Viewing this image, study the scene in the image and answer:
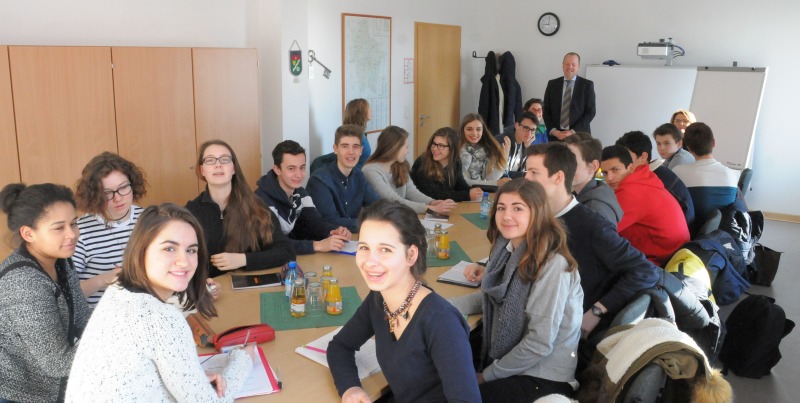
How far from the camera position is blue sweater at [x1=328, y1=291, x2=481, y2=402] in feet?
6.50

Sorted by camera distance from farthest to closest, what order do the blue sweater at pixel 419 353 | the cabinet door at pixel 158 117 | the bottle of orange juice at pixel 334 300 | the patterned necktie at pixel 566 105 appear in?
the patterned necktie at pixel 566 105
the cabinet door at pixel 158 117
the bottle of orange juice at pixel 334 300
the blue sweater at pixel 419 353

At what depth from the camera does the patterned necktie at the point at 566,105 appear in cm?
838

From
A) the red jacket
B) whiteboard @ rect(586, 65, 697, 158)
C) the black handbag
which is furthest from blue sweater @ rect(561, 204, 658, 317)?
whiteboard @ rect(586, 65, 697, 158)

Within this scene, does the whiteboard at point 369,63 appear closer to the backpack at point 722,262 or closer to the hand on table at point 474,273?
the backpack at point 722,262

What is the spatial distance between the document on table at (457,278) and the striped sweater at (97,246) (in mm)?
1498

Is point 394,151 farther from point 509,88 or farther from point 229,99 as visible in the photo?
point 509,88

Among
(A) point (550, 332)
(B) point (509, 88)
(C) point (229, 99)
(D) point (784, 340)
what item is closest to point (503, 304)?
(A) point (550, 332)

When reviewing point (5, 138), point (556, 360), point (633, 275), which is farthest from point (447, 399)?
point (5, 138)

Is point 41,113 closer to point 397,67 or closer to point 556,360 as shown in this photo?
point 556,360

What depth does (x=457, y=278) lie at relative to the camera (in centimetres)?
324

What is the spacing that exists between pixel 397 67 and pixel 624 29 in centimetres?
303

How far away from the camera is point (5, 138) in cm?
428

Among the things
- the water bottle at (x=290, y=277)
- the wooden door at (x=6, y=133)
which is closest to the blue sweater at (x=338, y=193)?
the water bottle at (x=290, y=277)

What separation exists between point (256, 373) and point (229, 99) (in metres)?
3.74
